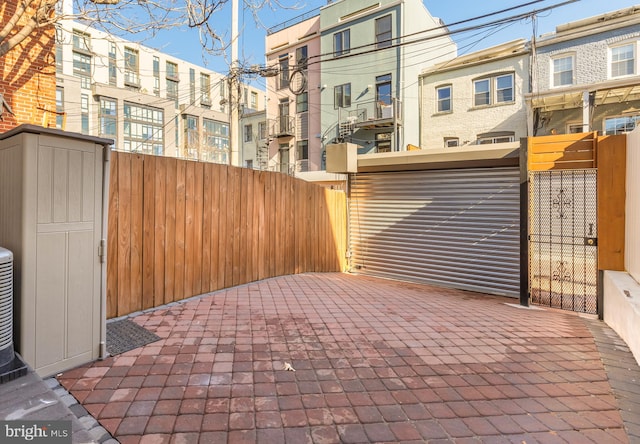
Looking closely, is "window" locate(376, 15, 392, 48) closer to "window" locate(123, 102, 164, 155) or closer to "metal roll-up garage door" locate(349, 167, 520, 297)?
"metal roll-up garage door" locate(349, 167, 520, 297)

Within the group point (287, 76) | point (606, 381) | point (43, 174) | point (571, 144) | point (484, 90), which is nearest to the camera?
point (43, 174)

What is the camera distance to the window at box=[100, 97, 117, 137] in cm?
2986

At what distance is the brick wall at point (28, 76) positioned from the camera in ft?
18.7

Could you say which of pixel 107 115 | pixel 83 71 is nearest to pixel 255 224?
pixel 107 115

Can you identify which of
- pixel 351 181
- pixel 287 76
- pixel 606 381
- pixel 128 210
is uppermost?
pixel 287 76

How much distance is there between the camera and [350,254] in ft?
30.5

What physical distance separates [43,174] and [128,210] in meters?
1.69

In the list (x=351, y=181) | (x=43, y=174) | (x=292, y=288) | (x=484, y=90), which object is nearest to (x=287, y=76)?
(x=484, y=90)

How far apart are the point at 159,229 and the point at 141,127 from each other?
110 ft

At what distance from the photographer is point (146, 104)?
33.4 meters

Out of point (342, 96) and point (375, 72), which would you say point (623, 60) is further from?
point (342, 96)

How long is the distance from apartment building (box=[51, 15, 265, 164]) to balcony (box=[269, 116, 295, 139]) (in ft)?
26.5

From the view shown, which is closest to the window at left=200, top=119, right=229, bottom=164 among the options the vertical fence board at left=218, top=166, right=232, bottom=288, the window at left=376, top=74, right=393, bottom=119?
the window at left=376, top=74, right=393, bottom=119

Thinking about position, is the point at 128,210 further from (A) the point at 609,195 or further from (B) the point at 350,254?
(A) the point at 609,195
